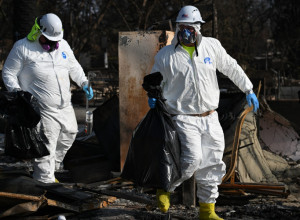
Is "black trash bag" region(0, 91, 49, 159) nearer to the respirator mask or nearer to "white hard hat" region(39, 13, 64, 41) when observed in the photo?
"white hard hat" region(39, 13, 64, 41)

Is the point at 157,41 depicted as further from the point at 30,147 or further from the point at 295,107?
the point at 295,107

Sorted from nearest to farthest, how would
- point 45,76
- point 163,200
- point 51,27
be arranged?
point 163,200 < point 51,27 < point 45,76

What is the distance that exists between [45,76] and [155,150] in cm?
176

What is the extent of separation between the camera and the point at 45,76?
575 centimetres

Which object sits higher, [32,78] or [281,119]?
[32,78]

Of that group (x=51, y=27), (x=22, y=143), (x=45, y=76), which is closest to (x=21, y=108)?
(x=22, y=143)

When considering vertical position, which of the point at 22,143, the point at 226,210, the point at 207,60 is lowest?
the point at 226,210

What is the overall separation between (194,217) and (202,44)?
63.7 inches

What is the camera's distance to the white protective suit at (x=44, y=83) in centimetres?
571

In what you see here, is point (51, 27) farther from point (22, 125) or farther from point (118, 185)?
point (118, 185)

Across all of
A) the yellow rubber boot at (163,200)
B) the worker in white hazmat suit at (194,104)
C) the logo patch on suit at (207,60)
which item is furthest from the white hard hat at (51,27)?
the yellow rubber boot at (163,200)

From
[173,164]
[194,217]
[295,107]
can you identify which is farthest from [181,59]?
[295,107]

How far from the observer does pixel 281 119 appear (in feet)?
28.9

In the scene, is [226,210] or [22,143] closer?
[226,210]
